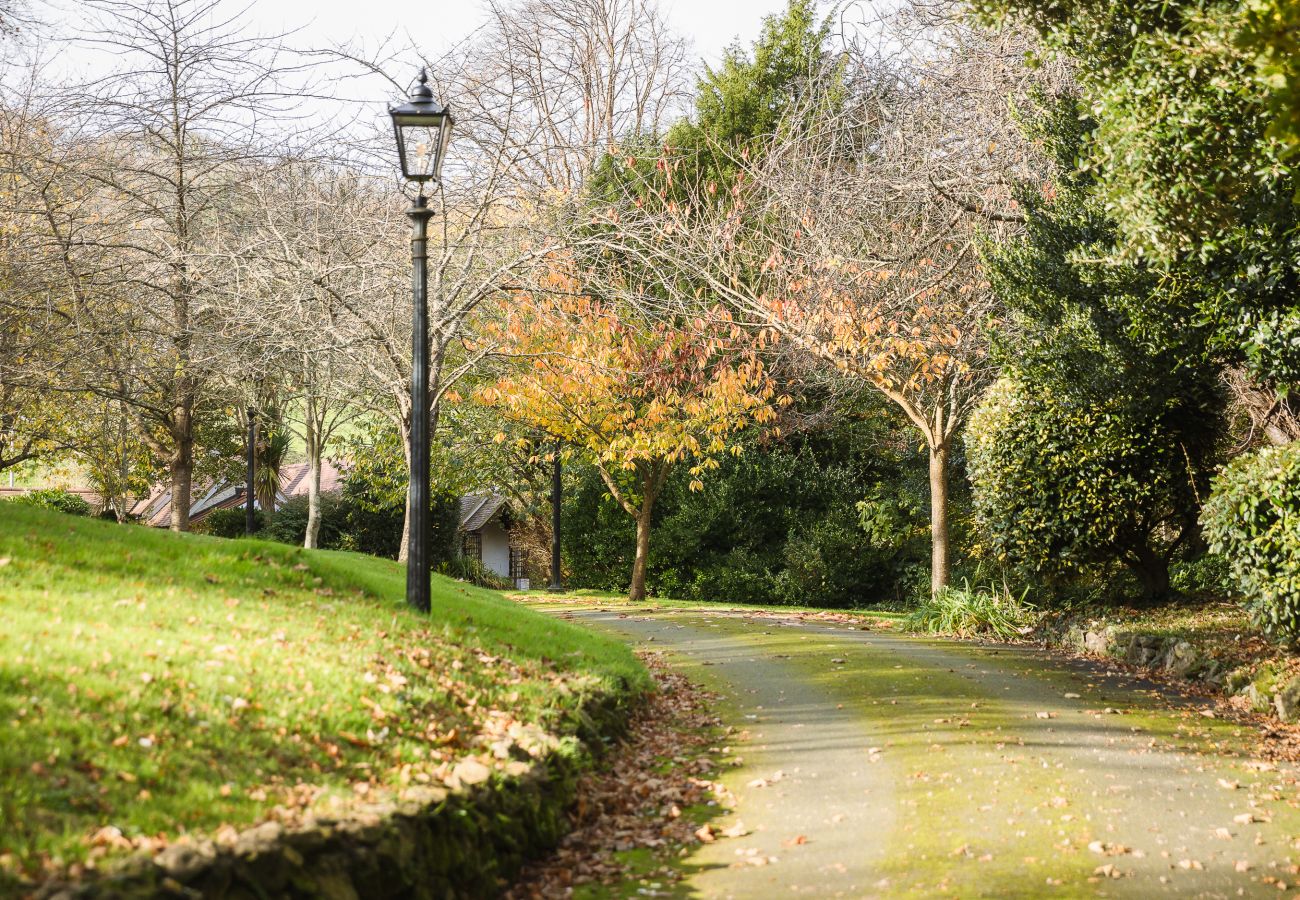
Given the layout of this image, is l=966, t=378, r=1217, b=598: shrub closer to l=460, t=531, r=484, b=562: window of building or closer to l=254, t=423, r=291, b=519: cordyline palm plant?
l=254, t=423, r=291, b=519: cordyline palm plant

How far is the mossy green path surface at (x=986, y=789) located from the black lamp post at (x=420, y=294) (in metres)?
3.04

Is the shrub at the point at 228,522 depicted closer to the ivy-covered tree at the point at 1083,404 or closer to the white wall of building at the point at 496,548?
the white wall of building at the point at 496,548

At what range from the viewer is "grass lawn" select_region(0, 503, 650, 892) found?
4520 mm

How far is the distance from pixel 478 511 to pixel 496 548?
8.22 feet

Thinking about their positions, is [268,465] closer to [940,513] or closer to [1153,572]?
[940,513]

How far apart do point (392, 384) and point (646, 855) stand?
10785mm

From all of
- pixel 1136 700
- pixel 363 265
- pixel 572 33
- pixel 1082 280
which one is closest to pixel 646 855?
pixel 1136 700

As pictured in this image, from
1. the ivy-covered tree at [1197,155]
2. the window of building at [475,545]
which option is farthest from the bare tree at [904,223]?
the window of building at [475,545]

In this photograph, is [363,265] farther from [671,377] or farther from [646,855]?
[646,855]

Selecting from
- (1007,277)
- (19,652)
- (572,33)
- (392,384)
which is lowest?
(19,652)

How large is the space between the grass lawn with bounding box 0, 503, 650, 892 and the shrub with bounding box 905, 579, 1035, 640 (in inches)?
277

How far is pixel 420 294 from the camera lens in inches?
377

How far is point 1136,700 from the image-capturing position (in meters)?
10.6

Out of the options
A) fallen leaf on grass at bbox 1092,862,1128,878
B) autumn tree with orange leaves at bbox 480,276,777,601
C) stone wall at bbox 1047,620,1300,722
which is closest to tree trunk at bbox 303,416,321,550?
autumn tree with orange leaves at bbox 480,276,777,601
